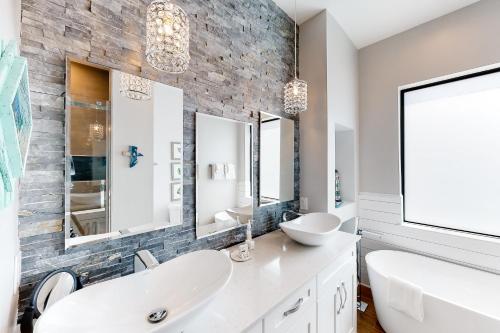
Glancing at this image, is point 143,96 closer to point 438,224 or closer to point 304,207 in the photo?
point 304,207

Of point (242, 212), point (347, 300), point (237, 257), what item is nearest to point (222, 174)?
point (242, 212)

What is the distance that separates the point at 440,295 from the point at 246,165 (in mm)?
2200

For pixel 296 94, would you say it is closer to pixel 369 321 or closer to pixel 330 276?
pixel 330 276

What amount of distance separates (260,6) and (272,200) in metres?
1.75

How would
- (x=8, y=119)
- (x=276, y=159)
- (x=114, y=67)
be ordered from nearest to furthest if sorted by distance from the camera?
1. (x=8, y=119)
2. (x=114, y=67)
3. (x=276, y=159)

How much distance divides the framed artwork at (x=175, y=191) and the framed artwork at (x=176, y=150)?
157 mm

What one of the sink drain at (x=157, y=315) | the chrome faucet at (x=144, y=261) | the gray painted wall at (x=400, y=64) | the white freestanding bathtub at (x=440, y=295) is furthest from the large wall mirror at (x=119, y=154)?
the gray painted wall at (x=400, y=64)

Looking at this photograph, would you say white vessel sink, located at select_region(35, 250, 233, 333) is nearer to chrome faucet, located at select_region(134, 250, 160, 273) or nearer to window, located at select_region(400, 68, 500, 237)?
chrome faucet, located at select_region(134, 250, 160, 273)

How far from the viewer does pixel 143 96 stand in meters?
1.12

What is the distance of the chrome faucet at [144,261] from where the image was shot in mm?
938

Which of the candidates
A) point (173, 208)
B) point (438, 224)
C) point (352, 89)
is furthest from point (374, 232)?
point (173, 208)

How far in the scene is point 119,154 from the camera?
3.42ft

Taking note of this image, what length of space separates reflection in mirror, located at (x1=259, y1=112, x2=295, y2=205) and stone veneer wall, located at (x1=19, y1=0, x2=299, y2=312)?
9.5 inches

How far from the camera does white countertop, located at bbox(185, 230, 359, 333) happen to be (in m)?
0.80
